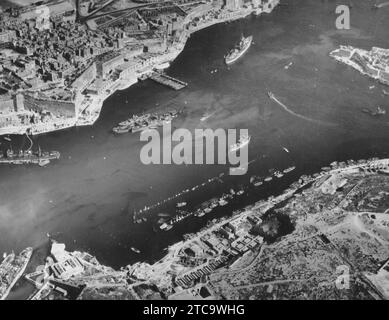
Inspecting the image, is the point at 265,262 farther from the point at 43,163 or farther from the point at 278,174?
the point at 43,163

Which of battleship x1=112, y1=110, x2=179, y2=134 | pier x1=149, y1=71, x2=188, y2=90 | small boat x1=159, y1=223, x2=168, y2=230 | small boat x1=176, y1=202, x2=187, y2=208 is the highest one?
pier x1=149, y1=71, x2=188, y2=90

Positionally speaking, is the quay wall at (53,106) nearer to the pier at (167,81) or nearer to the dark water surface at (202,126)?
the dark water surface at (202,126)

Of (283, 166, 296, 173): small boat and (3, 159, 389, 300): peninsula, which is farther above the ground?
(283, 166, 296, 173): small boat

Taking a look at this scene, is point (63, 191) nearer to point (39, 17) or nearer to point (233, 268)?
point (233, 268)

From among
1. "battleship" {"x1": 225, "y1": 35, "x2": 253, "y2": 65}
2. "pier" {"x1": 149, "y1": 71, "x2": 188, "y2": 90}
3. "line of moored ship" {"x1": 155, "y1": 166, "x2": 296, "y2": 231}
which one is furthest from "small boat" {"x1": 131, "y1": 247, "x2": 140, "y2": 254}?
"battleship" {"x1": 225, "y1": 35, "x2": 253, "y2": 65}

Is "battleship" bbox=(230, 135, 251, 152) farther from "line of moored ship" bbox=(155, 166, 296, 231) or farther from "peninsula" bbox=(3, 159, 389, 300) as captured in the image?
"peninsula" bbox=(3, 159, 389, 300)

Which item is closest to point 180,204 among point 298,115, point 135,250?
point 135,250
